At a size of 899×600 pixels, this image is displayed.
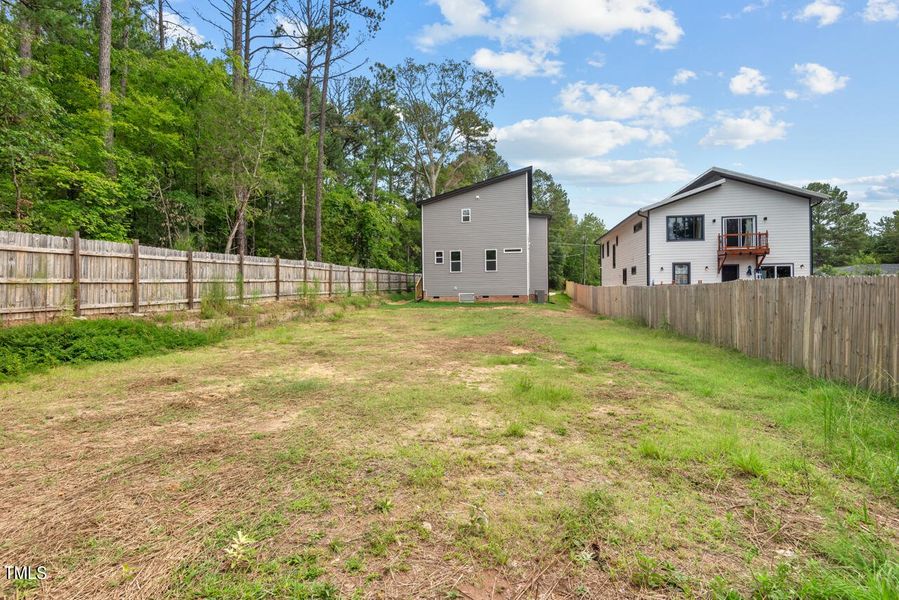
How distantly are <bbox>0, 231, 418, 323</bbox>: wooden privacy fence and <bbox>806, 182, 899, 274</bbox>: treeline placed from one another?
206 ft

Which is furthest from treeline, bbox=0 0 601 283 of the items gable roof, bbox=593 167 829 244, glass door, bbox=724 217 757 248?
glass door, bbox=724 217 757 248

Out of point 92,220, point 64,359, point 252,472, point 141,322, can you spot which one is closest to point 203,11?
point 92,220

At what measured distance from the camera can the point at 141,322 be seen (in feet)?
25.8

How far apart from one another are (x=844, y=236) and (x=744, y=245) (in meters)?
46.2

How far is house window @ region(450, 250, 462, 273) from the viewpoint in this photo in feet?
75.5

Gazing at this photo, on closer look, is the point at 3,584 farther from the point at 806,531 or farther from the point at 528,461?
the point at 806,531

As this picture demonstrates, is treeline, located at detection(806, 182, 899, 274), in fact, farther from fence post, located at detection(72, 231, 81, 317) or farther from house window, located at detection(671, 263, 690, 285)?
fence post, located at detection(72, 231, 81, 317)

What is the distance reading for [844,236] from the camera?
50.2 metres

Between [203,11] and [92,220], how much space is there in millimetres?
12032

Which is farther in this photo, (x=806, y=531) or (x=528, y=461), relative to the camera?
(x=528, y=461)

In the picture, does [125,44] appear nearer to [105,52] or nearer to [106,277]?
[105,52]

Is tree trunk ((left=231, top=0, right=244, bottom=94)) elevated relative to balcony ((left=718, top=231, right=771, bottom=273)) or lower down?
elevated

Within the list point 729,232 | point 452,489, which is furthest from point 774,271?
point 452,489

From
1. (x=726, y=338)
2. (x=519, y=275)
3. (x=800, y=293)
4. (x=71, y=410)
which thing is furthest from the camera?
(x=519, y=275)
